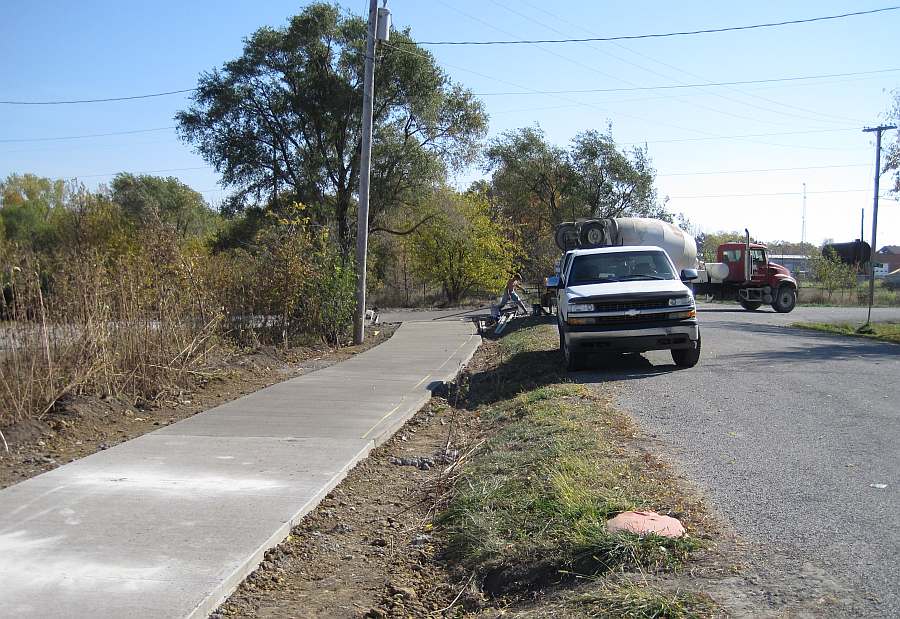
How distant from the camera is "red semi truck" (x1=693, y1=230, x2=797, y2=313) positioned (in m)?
32.6

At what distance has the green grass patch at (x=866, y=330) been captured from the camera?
65.6 ft

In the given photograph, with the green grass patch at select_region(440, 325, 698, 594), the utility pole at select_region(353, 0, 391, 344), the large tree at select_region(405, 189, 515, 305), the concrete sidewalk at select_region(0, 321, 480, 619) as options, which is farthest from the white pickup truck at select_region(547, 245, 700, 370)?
the large tree at select_region(405, 189, 515, 305)

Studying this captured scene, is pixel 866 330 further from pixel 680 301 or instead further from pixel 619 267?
pixel 680 301

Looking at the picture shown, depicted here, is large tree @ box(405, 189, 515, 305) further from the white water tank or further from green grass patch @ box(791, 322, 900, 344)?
green grass patch @ box(791, 322, 900, 344)

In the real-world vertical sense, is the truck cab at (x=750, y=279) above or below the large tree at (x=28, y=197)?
below

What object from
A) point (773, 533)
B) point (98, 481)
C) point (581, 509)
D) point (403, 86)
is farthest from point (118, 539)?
point (403, 86)

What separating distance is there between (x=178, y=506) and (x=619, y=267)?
30.9ft

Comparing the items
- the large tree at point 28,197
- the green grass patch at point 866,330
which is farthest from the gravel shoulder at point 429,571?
the large tree at point 28,197

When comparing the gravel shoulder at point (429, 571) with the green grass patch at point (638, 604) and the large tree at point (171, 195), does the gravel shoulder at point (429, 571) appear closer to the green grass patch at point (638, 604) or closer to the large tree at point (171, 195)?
the green grass patch at point (638, 604)

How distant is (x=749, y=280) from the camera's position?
108ft

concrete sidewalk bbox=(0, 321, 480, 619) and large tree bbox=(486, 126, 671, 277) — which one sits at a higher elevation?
large tree bbox=(486, 126, 671, 277)

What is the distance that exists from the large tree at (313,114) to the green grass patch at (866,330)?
50.0ft

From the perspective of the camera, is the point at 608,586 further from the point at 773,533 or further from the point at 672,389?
the point at 672,389

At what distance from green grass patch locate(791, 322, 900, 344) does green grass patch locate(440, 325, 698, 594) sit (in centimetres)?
1409
